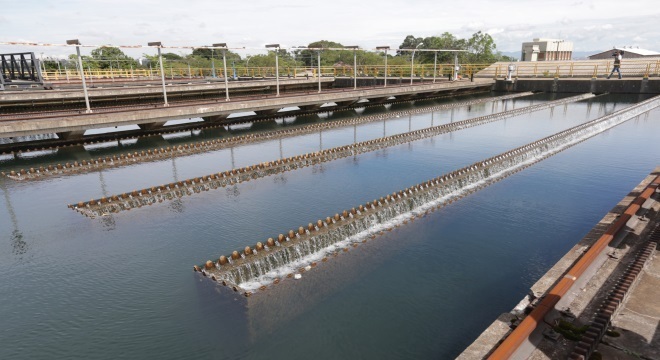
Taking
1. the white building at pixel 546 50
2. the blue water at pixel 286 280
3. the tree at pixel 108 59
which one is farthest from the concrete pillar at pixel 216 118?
the white building at pixel 546 50

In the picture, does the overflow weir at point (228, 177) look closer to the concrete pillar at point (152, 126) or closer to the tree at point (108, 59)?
the concrete pillar at point (152, 126)

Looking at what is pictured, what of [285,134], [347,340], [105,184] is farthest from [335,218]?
[285,134]

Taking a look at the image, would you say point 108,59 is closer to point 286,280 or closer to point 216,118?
point 216,118

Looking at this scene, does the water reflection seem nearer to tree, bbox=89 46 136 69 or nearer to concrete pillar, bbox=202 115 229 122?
concrete pillar, bbox=202 115 229 122

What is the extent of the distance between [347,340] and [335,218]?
3.37 m

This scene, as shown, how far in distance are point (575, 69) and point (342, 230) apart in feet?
137

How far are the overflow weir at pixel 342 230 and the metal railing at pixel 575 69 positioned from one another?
2857 cm

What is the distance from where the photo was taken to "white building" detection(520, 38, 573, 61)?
75.1 metres

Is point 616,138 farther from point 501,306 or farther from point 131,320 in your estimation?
point 131,320

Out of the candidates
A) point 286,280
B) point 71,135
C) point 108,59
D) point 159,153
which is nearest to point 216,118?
point 159,153

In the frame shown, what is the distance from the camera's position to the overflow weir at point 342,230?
21.9 feet

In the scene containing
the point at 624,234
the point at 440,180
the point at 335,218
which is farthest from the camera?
the point at 440,180

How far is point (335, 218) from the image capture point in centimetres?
840

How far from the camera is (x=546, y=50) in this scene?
8812cm
